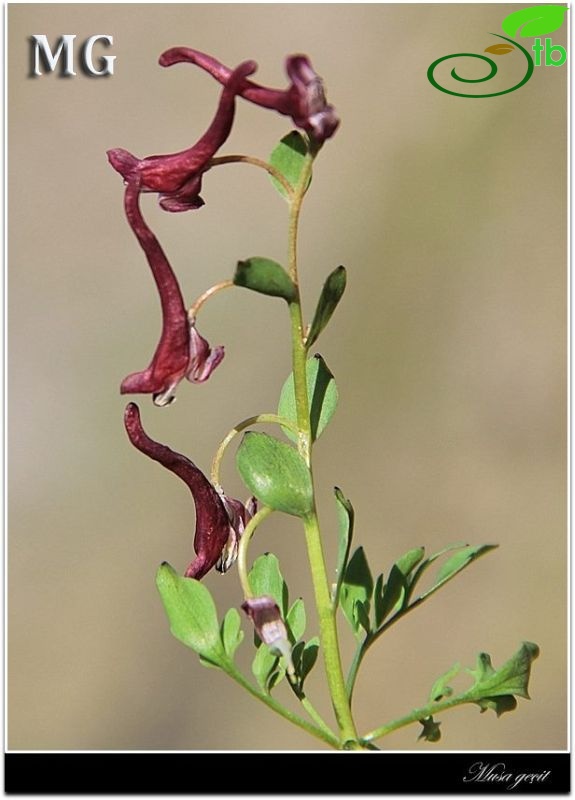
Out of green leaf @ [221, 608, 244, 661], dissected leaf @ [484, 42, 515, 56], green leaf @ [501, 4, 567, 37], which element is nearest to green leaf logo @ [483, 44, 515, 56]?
Result: dissected leaf @ [484, 42, 515, 56]

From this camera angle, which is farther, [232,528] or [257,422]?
[232,528]

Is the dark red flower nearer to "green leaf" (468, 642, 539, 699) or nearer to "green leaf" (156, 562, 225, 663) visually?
"green leaf" (156, 562, 225, 663)

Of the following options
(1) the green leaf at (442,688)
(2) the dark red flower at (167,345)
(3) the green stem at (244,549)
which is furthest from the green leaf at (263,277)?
(1) the green leaf at (442,688)

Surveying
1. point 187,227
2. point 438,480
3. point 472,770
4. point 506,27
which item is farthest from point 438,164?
point 472,770

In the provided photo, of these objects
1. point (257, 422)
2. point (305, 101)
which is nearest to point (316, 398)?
point (257, 422)

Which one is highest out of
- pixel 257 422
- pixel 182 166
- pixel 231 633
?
pixel 182 166

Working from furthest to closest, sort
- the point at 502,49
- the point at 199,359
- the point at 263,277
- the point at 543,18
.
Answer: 1. the point at 502,49
2. the point at 543,18
3. the point at 199,359
4. the point at 263,277

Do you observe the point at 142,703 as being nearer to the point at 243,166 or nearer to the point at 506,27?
the point at 243,166

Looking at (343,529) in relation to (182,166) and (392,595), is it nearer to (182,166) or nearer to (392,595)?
(392,595)

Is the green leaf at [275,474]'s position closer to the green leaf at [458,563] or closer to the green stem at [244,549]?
the green stem at [244,549]
